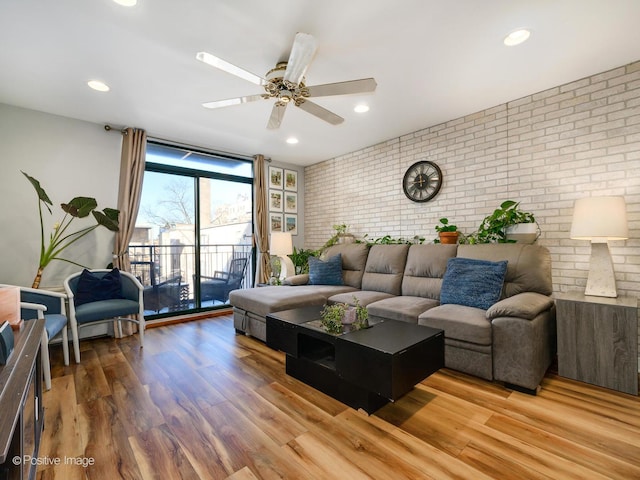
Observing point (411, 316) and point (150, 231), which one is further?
point (150, 231)

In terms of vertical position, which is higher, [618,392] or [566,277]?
[566,277]

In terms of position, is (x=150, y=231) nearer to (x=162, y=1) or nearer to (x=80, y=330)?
(x=80, y=330)

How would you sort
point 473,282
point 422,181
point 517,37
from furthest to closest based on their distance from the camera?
point 422,181 < point 473,282 < point 517,37

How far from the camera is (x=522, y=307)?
215cm

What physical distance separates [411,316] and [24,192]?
4.20 metres

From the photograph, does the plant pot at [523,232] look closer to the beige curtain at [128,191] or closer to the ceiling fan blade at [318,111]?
the ceiling fan blade at [318,111]

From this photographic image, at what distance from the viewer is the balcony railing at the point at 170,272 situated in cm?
416

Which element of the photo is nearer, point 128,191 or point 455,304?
point 455,304

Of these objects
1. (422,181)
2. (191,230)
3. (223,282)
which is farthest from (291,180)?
(422,181)

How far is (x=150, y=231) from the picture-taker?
4.15 metres

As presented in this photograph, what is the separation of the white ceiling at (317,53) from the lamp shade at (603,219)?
1.17 m

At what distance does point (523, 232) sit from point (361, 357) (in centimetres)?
215

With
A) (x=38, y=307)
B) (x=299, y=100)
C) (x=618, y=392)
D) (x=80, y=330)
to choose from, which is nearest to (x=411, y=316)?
(x=618, y=392)

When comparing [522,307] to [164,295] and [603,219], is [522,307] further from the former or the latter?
[164,295]
